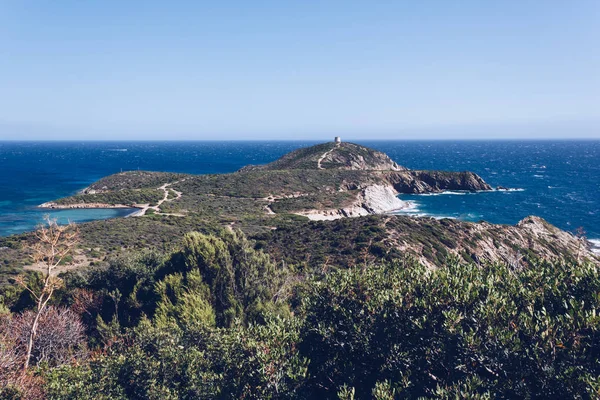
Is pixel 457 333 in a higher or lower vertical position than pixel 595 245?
higher

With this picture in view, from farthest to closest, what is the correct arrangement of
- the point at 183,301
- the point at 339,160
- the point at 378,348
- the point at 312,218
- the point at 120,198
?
1. the point at 339,160
2. the point at 120,198
3. the point at 312,218
4. the point at 183,301
5. the point at 378,348

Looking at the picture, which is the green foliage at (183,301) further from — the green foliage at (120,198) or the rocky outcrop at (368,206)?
the green foliage at (120,198)

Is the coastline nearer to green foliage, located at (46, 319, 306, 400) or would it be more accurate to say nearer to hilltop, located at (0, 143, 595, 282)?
hilltop, located at (0, 143, 595, 282)

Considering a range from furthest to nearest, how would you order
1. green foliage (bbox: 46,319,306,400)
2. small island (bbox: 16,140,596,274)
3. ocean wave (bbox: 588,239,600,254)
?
1. ocean wave (bbox: 588,239,600,254)
2. small island (bbox: 16,140,596,274)
3. green foliage (bbox: 46,319,306,400)

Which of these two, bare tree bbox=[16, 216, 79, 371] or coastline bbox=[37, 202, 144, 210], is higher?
bare tree bbox=[16, 216, 79, 371]

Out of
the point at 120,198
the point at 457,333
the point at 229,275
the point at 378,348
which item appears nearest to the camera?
the point at 457,333

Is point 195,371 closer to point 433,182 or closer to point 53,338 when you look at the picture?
point 53,338

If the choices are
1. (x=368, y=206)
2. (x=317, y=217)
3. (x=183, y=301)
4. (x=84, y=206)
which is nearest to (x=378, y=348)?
(x=183, y=301)

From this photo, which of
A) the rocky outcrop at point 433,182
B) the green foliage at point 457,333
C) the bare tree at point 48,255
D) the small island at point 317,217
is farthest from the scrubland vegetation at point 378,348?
the rocky outcrop at point 433,182

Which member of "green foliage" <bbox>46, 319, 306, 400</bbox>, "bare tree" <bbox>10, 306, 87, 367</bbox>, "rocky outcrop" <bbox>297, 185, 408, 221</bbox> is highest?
"green foliage" <bbox>46, 319, 306, 400</bbox>

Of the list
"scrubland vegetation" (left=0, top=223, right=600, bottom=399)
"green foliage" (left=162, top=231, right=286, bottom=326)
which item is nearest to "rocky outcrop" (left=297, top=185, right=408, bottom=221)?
"green foliage" (left=162, top=231, right=286, bottom=326)

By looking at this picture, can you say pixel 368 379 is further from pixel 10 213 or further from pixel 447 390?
pixel 10 213
